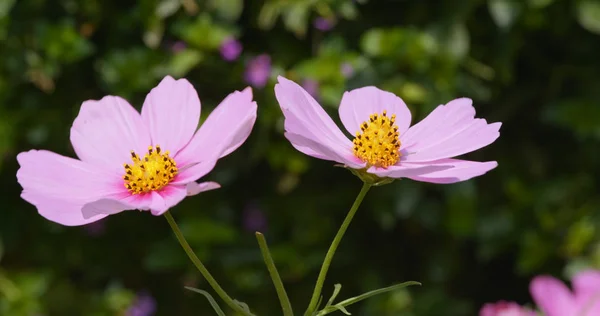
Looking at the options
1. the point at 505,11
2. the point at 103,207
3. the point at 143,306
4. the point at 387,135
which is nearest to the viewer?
the point at 103,207

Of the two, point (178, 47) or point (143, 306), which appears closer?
point (178, 47)

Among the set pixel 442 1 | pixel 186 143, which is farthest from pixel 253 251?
pixel 186 143

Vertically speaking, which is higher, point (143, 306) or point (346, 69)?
point (346, 69)

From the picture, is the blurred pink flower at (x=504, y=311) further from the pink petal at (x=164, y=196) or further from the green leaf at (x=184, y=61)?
the green leaf at (x=184, y=61)

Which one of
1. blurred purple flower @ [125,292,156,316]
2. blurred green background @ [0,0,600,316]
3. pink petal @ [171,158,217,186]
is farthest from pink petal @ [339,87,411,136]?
blurred purple flower @ [125,292,156,316]

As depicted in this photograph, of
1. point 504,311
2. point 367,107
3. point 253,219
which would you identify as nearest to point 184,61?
point 253,219

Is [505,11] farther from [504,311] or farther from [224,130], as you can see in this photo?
[224,130]

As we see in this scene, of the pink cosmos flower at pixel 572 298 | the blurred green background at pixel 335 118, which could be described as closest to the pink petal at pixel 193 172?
the pink cosmos flower at pixel 572 298
